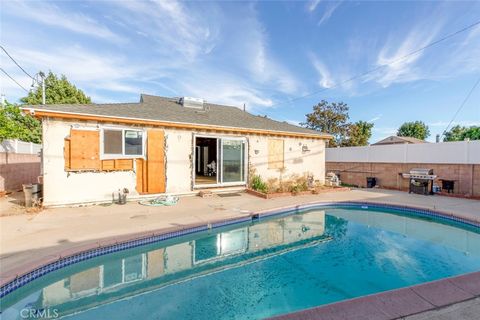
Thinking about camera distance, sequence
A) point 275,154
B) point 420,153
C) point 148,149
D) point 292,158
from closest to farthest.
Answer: point 148,149, point 420,153, point 275,154, point 292,158

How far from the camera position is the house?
7.01 meters

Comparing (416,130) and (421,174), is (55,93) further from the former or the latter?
(416,130)

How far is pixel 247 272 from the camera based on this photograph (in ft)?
13.5

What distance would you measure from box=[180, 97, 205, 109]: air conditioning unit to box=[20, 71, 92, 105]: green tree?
17.1 metres

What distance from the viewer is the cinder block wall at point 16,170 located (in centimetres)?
927

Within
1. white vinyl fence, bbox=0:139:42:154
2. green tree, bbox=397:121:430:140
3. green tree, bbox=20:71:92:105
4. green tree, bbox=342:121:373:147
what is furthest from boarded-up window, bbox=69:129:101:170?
green tree, bbox=397:121:430:140

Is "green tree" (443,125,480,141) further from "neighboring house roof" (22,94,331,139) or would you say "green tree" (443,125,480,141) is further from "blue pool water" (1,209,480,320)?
"blue pool water" (1,209,480,320)

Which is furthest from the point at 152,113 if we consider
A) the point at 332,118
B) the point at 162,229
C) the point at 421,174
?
the point at 332,118

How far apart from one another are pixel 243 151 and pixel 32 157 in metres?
11.3

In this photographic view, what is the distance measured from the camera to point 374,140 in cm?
3266

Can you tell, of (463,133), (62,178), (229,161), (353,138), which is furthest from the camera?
(463,133)

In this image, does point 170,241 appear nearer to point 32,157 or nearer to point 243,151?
point 243,151

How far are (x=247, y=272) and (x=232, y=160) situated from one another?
21.7 feet

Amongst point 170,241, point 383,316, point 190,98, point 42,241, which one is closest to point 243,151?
point 190,98
